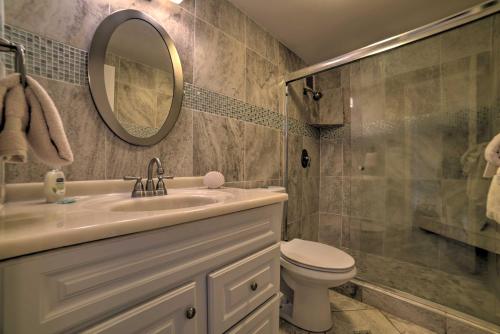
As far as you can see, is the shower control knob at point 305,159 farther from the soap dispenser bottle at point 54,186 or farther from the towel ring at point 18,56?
the towel ring at point 18,56

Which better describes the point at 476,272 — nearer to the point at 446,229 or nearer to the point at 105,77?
the point at 446,229

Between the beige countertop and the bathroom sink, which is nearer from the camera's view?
the beige countertop

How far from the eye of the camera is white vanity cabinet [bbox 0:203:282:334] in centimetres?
35

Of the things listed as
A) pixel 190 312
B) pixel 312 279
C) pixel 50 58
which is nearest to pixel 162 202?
pixel 190 312

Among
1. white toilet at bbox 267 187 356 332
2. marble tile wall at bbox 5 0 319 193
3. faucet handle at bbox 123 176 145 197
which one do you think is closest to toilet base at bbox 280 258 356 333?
white toilet at bbox 267 187 356 332

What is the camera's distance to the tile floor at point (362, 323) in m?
1.28

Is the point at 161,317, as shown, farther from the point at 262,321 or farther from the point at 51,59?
the point at 51,59

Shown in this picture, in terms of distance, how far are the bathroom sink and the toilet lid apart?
74cm

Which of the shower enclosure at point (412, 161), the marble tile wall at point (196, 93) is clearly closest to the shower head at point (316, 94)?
the shower enclosure at point (412, 161)

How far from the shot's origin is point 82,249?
39 cm

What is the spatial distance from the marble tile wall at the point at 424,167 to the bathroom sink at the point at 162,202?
5.12 feet

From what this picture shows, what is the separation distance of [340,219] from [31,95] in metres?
2.33

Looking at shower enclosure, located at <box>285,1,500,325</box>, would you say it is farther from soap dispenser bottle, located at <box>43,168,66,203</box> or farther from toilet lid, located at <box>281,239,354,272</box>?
soap dispenser bottle, located at <box>43,168,66,203</box>

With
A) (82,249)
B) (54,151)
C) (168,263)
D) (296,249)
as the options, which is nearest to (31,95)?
(54,151)
